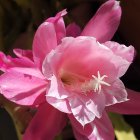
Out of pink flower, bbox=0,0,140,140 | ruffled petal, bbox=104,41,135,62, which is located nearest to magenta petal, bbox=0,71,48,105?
pink flower, bbox=0,0,140,140

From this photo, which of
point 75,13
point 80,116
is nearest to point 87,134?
point 80,116

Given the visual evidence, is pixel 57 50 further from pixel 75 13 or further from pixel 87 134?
pixel 75 13

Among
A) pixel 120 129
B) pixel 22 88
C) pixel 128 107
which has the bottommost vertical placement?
pixel 120 129

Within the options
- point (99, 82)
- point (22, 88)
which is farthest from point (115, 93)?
point (22, 88)

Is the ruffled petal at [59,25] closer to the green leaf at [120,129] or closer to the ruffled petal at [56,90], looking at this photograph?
the ruffled petal at [56,90]

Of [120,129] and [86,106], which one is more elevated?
[86,106]

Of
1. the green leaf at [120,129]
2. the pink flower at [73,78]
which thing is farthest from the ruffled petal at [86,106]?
the green leaf at [120,129]

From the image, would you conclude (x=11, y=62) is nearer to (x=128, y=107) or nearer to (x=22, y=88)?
(x=22, y=88)
